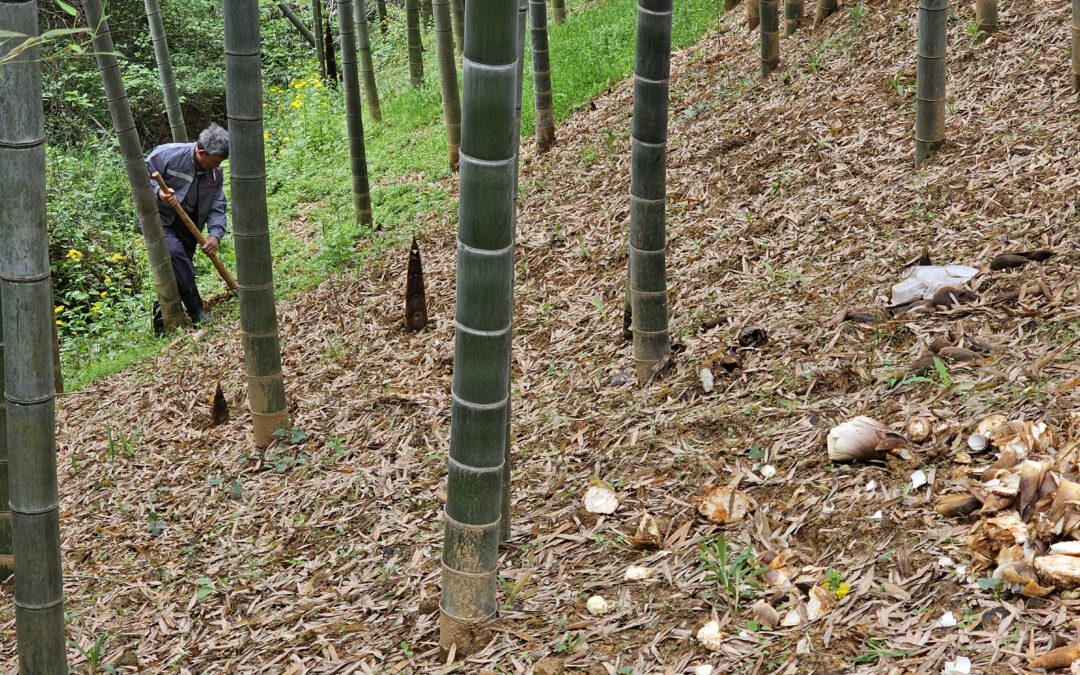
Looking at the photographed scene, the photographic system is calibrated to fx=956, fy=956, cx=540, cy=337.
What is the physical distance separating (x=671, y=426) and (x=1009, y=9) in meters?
4.59

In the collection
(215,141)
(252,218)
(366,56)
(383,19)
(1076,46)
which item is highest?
(383,19)

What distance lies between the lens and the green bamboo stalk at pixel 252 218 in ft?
13.6

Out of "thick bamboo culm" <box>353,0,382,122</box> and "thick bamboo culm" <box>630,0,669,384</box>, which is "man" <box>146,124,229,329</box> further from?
"thick bamboo culm" <box>630,0,669,384</box>

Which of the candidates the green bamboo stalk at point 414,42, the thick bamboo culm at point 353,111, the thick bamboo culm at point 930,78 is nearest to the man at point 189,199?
the thick bamboo culm at point 353,111

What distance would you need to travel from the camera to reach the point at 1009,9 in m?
6.51

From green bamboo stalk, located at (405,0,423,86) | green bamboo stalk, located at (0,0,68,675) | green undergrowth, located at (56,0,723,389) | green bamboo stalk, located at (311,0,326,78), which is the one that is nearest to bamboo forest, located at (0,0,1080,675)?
green bamboo stalk, located at (0,0,68,675)

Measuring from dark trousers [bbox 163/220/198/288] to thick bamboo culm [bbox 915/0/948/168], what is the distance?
5.05 metres

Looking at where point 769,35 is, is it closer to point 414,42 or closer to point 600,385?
point 600,385

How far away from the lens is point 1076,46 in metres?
4.94

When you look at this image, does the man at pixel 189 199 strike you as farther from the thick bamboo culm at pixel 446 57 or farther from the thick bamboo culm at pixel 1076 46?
the thick bamboo culm at pixel 1076 46

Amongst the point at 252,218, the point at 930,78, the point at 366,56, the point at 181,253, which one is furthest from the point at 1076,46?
the point at 366,56

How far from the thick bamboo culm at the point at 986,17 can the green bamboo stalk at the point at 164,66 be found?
6169 millimetres

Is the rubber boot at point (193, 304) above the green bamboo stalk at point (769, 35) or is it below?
below

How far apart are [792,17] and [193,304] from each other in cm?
552
